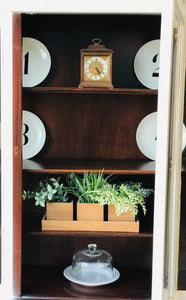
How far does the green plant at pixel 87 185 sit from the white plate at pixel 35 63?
52 centimetres

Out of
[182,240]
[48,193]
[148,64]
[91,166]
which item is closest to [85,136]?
[91,166]

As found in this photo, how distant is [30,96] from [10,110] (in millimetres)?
385

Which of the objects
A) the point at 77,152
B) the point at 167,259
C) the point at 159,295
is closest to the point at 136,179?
the point at 77,152

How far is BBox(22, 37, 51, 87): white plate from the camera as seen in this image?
188 cm

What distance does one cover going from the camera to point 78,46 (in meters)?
1.94

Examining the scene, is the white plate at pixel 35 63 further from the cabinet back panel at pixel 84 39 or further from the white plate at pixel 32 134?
the white plate at pixel 32 134

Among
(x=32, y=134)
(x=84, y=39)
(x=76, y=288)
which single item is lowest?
(x=76, y=288)

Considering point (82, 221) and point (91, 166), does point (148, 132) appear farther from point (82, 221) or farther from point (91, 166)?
point (82, 221)

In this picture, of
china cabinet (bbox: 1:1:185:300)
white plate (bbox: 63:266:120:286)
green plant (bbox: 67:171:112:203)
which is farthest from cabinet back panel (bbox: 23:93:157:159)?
white plate (bbox: 63:266:120:286)

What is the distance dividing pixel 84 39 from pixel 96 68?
0.85 feet

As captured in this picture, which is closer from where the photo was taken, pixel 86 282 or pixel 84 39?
pixel 86 282

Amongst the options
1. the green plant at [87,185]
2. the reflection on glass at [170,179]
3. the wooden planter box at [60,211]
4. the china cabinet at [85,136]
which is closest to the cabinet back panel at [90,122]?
the china cabinet at [85,136]

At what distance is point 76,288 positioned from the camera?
177 centimetres

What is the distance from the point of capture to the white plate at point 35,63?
1878mm
